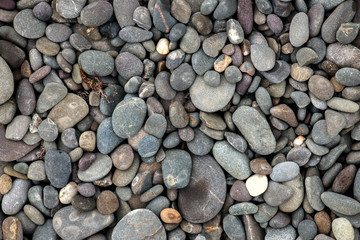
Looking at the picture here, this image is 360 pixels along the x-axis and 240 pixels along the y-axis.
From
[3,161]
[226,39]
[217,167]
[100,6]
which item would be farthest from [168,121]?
[3,161]

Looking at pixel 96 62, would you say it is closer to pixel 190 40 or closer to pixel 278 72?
pixel 190 40

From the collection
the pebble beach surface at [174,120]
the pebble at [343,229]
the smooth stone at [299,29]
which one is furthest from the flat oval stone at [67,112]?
the pebble at [343,229]

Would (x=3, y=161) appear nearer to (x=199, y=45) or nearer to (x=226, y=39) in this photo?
(x=199, y=45)

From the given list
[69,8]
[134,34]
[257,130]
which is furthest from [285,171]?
[69,8]

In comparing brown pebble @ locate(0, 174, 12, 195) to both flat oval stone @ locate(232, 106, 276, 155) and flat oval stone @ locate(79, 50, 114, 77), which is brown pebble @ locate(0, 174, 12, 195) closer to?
flat oval stone @ locate(79, 50, 114, 77)

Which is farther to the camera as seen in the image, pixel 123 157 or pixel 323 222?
pixel 123 157

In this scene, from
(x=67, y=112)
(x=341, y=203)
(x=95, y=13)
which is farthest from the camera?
(x=67, y=112)

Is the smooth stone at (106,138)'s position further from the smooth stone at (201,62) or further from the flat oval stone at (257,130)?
the flat oval stone at (257,130)
